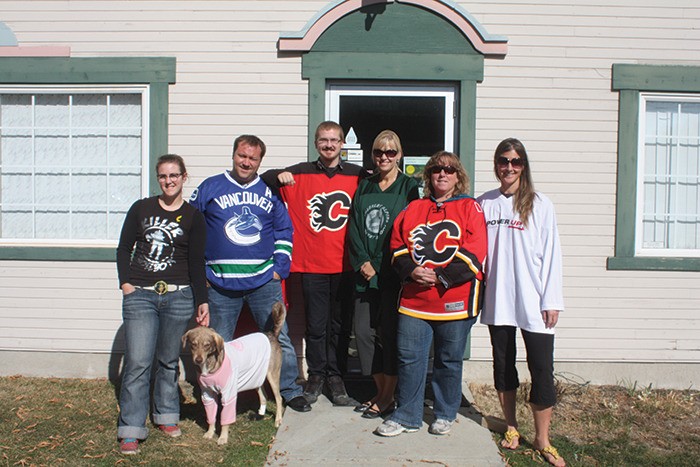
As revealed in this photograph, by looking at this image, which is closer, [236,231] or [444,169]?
[444,169]

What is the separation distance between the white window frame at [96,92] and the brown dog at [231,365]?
217 cm

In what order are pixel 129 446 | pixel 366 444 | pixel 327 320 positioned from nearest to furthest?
pixel 129 446 → pixel 366 444 → pixel 327 320

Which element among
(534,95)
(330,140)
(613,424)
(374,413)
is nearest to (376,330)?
(374,413)

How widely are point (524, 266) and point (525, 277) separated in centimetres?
7

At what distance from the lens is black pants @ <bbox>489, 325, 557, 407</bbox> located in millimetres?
4273

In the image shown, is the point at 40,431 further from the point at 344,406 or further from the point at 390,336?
the point at 390,336

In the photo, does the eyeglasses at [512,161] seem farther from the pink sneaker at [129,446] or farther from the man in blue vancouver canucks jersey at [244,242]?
the pink sneaker at [129,446]

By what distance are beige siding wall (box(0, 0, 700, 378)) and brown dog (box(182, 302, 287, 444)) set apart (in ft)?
6.28

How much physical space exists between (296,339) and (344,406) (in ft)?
3.43

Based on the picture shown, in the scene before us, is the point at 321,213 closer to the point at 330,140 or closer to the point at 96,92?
the point at 330,140

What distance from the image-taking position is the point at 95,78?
607cm

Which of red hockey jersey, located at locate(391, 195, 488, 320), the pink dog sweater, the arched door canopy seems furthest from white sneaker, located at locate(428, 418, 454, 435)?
the arched door canopy

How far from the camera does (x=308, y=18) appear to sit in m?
6.00

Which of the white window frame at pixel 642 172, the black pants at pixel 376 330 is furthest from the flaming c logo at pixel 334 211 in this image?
the white window frame at pixel 642 172
